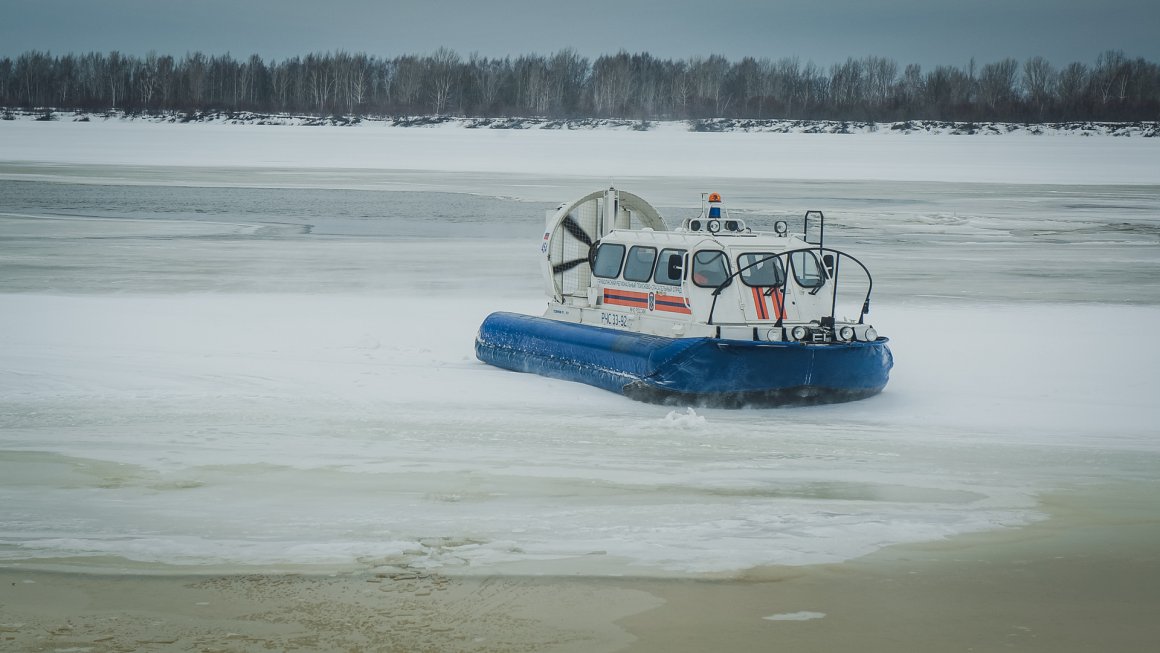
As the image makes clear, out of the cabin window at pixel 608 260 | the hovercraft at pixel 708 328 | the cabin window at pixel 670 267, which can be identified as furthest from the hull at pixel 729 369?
the cabin window at pixel 608 260

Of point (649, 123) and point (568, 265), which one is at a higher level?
point (649, 123)

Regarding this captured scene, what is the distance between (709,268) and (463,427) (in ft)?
6.68

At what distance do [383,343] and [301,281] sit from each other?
3841mm

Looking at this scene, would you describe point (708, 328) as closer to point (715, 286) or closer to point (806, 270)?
point (715, 286)

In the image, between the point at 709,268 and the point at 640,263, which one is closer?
the point at 709,268

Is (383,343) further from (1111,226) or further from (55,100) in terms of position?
(55,100)

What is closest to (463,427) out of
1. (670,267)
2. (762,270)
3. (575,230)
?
(670,267)

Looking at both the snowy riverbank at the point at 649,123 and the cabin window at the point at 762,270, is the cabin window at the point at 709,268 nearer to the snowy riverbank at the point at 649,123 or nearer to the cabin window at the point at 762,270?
the cabin window at the point at 762,270

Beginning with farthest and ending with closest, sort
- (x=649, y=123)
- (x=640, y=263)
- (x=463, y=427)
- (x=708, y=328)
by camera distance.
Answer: (x=649, y=123), (x=640, y=263), (x=708, y=328), (x=463, y=427)

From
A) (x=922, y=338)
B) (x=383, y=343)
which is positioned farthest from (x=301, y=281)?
(x=922, y=338)

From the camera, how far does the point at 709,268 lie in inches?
340

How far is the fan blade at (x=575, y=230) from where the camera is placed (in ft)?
33.5

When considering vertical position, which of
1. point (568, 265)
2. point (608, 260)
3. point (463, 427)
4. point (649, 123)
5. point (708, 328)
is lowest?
point (463, 427)

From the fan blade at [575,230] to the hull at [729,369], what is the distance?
150cm
